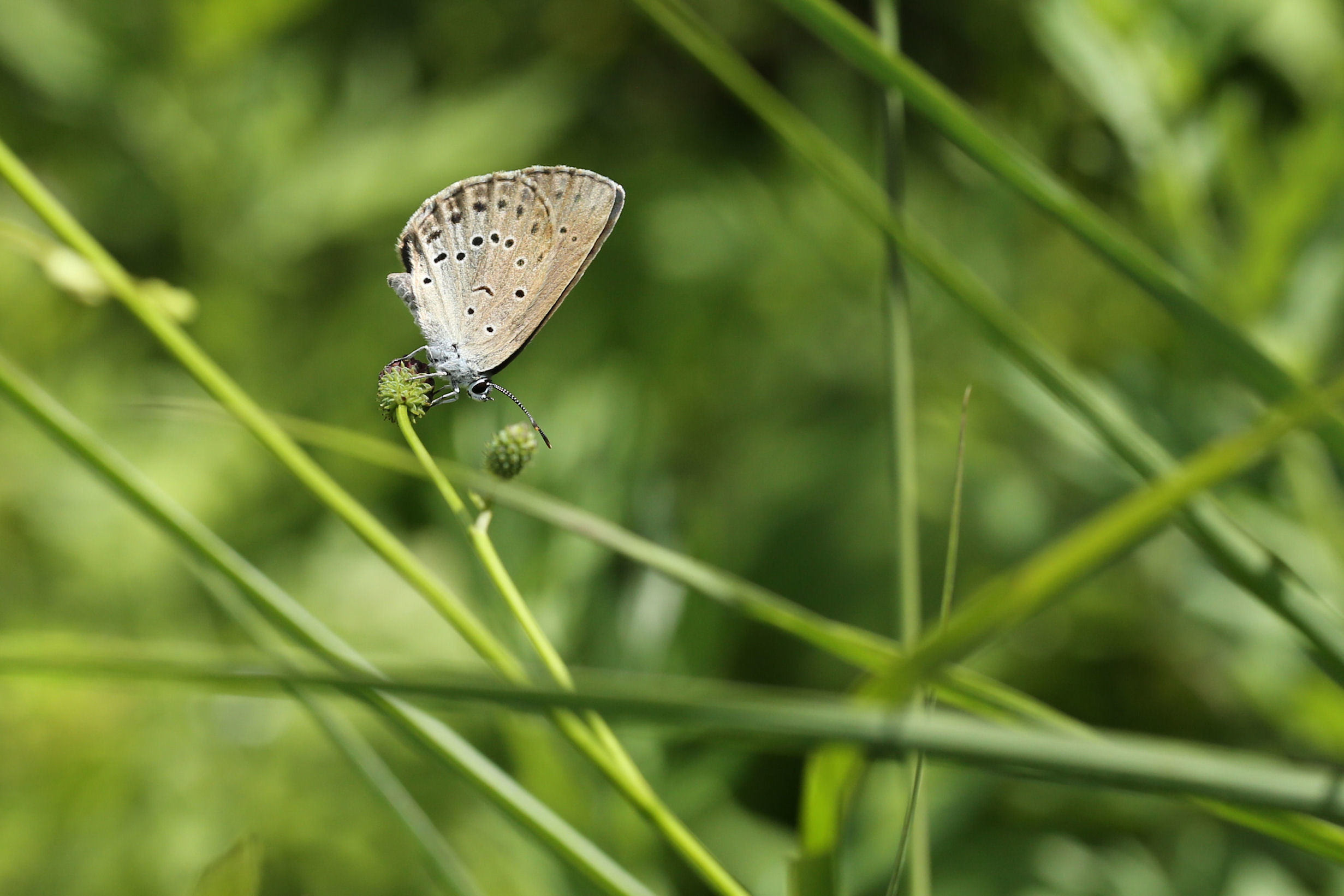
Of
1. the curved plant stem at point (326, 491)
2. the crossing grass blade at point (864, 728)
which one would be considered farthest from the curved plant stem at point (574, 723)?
the crossing grass blade at point (864, 728)

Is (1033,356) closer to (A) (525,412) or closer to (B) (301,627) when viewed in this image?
(A) (525,412)

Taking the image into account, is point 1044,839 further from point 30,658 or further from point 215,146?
point 215,146

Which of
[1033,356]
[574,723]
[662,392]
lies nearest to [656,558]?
[574,723]

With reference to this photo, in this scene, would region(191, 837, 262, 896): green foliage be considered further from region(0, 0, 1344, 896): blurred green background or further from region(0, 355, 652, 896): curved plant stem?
region(0, 0, 1344, 896): blurred green background

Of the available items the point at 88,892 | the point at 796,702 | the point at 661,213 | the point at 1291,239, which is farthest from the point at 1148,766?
the point at 661,213

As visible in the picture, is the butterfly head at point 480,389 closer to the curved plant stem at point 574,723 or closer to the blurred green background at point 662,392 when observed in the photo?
the curved plant stem at point 574,723

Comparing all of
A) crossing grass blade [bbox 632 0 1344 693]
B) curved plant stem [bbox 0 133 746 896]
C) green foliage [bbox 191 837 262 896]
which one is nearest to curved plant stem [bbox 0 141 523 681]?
curved plant stem [bbox 0 133 746 896]
